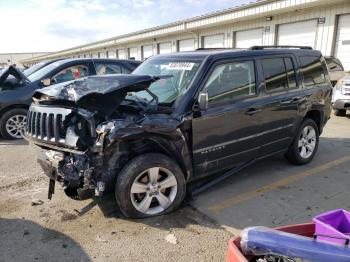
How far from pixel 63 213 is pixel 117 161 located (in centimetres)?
101

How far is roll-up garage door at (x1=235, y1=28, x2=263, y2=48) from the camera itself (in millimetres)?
15617

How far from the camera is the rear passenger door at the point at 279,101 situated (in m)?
4.63

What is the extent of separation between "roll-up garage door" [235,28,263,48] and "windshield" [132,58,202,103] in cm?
1227

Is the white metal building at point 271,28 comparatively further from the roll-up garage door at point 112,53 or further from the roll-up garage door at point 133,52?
the roll-up garage door at point 112,53

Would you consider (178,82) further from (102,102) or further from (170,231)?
(170,231)

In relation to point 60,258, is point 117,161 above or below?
above

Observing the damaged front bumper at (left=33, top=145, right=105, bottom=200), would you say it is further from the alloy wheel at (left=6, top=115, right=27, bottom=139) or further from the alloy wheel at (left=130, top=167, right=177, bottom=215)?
the alloy wheel at (left=6, top=115, right=27, bottom=139)

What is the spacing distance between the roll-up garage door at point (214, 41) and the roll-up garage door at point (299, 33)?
12.9 ft

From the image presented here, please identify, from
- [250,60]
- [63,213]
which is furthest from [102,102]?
[250,60]

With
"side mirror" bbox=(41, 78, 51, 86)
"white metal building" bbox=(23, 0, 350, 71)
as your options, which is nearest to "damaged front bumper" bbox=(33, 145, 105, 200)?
"side mirror" bbox=(41, 78, 51, 86)

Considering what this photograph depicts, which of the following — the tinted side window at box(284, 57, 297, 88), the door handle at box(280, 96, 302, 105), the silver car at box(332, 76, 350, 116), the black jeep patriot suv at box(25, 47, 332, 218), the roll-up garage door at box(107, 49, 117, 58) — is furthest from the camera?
the roll-up garage door at box(107, 49, 117, 58)

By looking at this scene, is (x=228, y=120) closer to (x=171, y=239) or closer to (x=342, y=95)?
(x=171, y=239)

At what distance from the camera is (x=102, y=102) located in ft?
11.8

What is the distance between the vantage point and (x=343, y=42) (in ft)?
40.7
